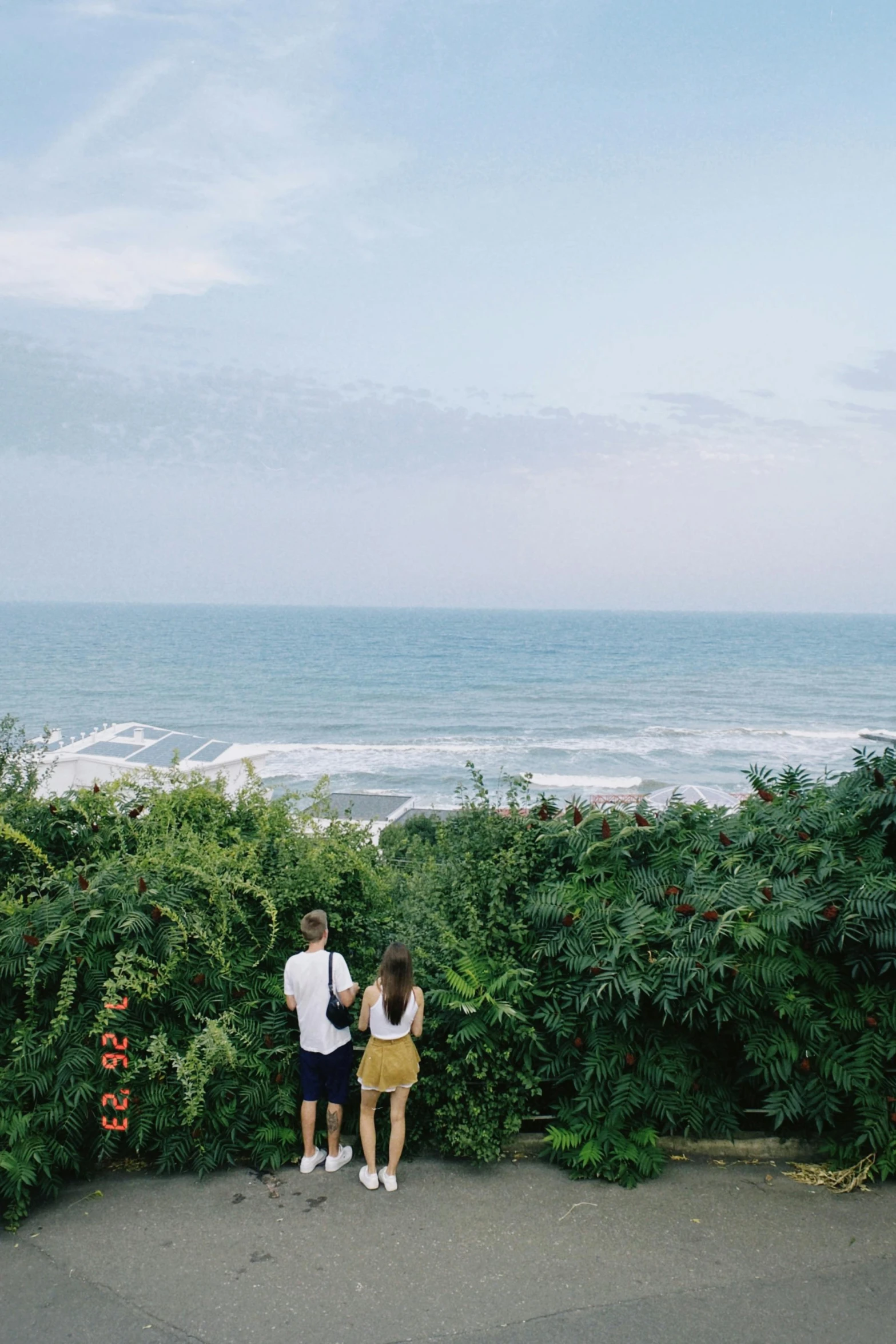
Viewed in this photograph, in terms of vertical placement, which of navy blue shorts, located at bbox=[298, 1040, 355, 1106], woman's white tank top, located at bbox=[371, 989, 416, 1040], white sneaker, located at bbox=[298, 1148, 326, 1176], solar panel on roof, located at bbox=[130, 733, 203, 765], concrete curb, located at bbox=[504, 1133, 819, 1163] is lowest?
solar panel on roof, located at bbox=[130, 733, 203, 765]

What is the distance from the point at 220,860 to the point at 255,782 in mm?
985

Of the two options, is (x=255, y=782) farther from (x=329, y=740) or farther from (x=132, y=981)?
(x=329, y=740)

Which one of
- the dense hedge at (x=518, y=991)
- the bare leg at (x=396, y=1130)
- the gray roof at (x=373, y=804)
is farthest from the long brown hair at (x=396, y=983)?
the gray roof at (x=373, y=804)

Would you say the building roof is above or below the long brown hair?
below

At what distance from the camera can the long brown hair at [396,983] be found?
4.41 m

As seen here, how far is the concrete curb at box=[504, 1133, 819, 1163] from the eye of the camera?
4602 mm

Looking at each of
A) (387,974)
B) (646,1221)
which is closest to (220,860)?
(387,974)

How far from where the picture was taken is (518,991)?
4641mm

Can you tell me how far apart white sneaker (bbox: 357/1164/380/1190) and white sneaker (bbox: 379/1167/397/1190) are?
1.2 inches

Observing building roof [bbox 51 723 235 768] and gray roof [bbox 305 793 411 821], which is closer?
building roof [bbox 51 723 235 768]

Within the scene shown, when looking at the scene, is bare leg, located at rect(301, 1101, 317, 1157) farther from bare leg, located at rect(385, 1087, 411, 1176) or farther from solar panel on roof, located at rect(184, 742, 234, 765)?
solar panel on roof, located at rect(184, 742, 234, 765)

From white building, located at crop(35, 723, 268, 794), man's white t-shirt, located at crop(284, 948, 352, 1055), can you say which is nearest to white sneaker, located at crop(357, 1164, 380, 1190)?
man's white t-shirt, located at crop(284, 948, 352, 1055)

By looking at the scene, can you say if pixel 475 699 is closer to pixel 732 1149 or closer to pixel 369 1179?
pixel 732 1149

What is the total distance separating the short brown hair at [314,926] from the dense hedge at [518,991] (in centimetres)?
19
